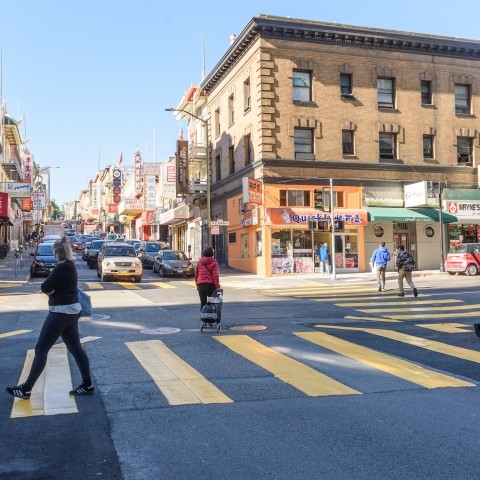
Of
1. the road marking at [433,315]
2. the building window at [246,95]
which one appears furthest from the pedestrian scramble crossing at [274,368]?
the building window at [246,95]

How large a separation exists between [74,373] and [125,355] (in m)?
1.42

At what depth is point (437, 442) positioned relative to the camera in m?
5.18

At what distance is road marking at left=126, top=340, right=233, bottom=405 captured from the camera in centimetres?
667

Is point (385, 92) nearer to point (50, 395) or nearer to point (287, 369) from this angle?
point (287, 369)

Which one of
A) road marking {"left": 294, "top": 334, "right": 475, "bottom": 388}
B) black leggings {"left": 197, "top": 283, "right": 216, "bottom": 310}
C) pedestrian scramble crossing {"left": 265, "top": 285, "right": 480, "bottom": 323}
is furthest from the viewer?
pedestrian scramble crossing {"left": 265, "top": 285, "right": 480, "bottom": 323}

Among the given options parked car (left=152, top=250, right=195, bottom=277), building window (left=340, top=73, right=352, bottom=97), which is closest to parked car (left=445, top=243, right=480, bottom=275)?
building window (left=340, top=73, right=352, bottom=97)

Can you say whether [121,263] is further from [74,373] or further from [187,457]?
[187,457]

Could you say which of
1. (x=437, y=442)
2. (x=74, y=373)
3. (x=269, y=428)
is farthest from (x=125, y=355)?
(x=437, y=442)

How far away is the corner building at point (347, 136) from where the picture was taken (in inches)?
1231

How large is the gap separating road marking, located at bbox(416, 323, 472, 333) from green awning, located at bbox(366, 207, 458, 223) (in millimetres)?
18600

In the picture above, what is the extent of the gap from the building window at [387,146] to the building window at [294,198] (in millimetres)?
5481

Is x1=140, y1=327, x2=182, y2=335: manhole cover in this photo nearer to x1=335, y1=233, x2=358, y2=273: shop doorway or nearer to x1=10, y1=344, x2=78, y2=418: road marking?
x1=10, y1=344, x2=78, y2=418: road marking

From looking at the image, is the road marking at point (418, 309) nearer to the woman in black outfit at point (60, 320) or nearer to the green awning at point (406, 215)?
the woman in black outfit at point (60, 320)

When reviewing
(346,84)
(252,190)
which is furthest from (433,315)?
(346,84)
